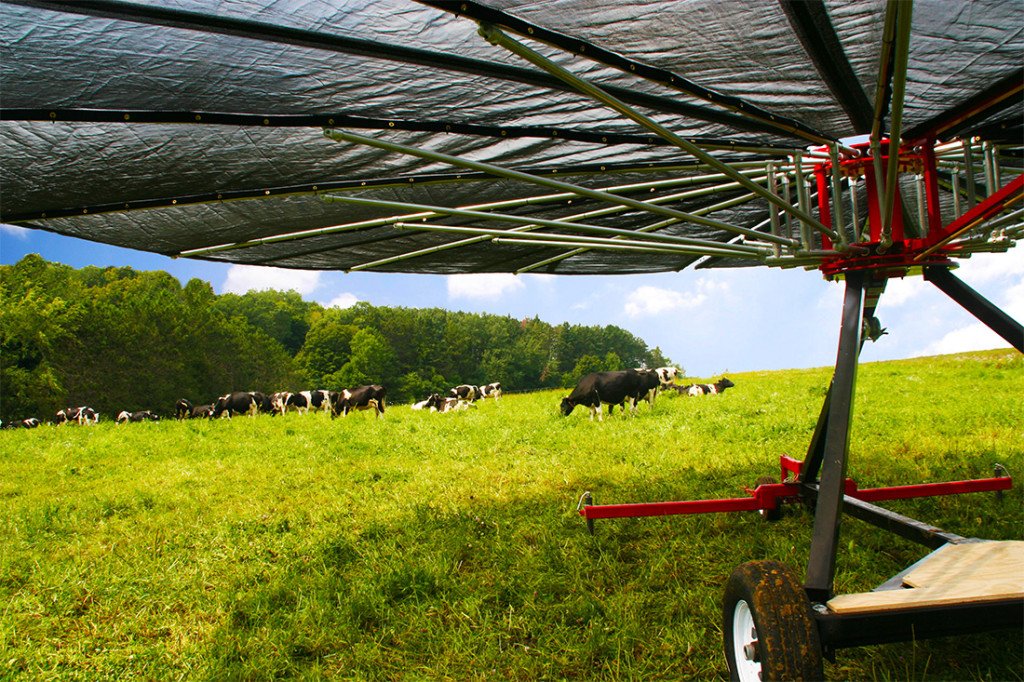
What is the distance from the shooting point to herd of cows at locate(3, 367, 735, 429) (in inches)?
528

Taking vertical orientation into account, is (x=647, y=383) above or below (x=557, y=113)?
below

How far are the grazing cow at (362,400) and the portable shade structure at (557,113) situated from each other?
14.4 meters

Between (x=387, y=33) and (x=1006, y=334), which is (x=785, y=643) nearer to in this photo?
(x=1006, y=334)

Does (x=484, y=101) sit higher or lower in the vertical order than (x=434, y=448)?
higher

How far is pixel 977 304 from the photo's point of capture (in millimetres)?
3322

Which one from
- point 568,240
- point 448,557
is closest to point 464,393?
point 448,557

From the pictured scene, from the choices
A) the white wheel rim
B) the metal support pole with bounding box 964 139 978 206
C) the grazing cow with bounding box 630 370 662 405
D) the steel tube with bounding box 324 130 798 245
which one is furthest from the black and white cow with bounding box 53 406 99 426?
the metal support pole with bounding box 964 139 978 206

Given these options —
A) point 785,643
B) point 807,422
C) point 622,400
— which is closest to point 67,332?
point 622,400

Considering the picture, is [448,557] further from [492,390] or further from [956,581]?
[492,390]

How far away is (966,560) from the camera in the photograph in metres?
2.55

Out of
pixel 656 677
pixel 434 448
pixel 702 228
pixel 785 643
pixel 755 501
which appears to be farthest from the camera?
pixel 434 448

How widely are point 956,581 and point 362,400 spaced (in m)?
17.7

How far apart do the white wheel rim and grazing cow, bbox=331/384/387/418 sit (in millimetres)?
16632

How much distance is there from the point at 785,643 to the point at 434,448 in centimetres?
713
